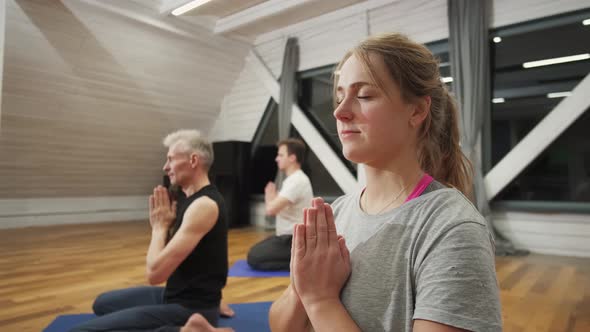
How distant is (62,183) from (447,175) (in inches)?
270

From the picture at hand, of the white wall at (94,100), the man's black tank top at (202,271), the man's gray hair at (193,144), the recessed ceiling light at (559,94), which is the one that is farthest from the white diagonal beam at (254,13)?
the man's black tank top at (202,271)

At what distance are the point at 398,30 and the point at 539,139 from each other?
2356mm

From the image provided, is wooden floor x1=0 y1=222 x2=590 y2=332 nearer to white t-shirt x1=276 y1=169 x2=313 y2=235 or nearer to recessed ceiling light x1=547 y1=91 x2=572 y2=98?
white t-shirt x1=276 y1=169 x2=313 y2=235

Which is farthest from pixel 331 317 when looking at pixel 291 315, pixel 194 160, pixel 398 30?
pixel 398 30

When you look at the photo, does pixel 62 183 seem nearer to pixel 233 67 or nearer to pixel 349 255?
pixel 233 67

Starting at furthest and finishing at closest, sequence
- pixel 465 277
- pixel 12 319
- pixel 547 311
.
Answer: pixel 547 311 < pixel 12 319 < pixel 465 277

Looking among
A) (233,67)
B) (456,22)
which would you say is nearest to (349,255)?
(456,22)

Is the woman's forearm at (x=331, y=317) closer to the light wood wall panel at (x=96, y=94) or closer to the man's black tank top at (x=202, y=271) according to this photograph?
the man's black tank top at (x=202, y=271)

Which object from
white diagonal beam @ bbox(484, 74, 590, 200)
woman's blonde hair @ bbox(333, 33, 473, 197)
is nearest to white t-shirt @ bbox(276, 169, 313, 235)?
white diagonal beam @ bbox(484, 74, 590, 200)

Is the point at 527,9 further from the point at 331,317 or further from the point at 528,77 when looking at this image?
the point at 331,317

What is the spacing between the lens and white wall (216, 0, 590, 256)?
4.23 meters

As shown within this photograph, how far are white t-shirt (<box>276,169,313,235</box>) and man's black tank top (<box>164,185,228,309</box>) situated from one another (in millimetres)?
1724

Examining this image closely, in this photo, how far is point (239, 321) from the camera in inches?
94.5

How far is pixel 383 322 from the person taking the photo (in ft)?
2.32
